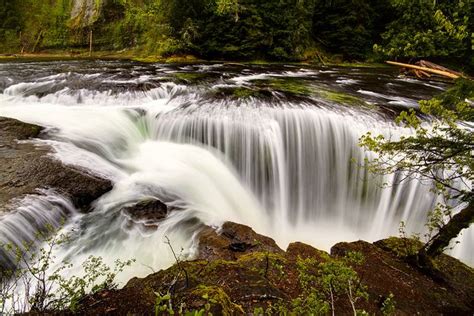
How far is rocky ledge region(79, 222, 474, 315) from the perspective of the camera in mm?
2695

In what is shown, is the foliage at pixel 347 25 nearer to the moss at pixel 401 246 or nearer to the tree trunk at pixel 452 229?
the moss at pixel 401 246

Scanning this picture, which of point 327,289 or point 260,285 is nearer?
point 327,289

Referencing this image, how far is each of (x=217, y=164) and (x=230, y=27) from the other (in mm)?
16736

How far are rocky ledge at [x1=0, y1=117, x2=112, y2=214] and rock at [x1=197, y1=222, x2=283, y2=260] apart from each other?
2217 mm

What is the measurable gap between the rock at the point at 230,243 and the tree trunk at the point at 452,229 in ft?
6.89

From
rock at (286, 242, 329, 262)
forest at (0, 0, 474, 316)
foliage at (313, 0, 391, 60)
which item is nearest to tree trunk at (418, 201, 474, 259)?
forest at (0, 0, 474, 316)

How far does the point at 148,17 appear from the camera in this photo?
25.9 m

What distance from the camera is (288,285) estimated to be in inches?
141

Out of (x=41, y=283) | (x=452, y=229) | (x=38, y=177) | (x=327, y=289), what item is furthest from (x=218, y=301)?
(x=38, y=177)

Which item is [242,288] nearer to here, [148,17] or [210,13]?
[210,13]

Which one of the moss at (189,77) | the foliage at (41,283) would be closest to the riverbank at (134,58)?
the moss at (189,77)

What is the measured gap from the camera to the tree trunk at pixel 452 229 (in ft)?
12.2

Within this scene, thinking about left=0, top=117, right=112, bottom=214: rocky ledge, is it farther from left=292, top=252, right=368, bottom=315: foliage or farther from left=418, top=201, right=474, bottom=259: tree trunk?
left=418, top=201, right=474, bottom=259: tree trunk

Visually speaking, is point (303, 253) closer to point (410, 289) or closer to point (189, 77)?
point (410, 289)
